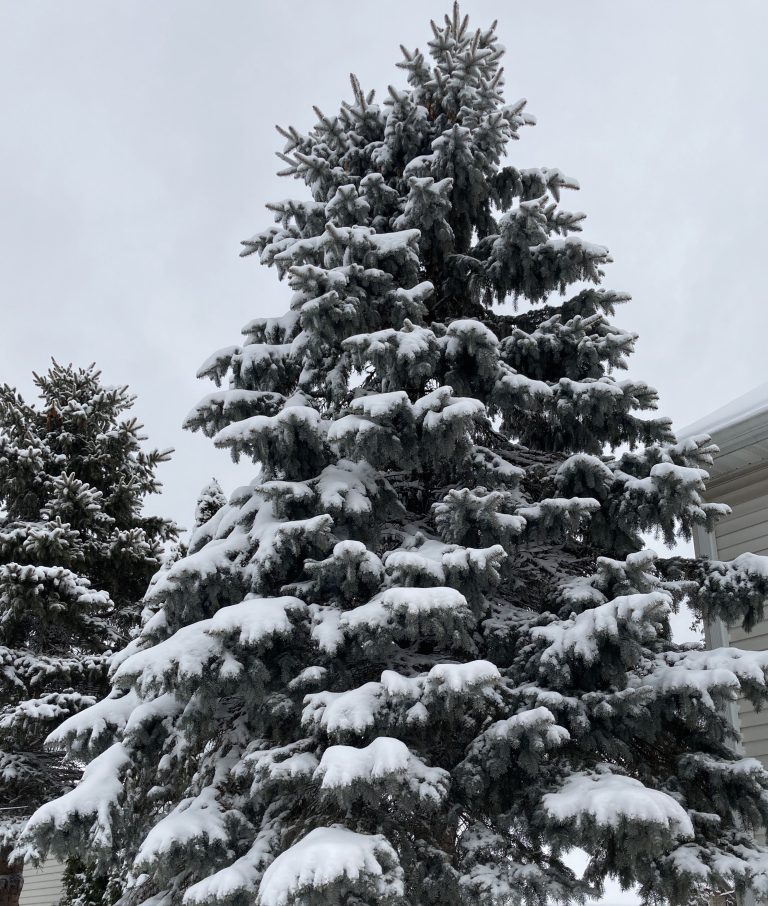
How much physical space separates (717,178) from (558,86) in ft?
65.2

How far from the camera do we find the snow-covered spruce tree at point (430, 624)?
436cm

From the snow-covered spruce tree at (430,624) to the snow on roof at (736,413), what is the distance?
A: 2.20 feet

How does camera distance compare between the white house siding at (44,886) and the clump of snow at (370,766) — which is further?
the white house siding at (44,886)


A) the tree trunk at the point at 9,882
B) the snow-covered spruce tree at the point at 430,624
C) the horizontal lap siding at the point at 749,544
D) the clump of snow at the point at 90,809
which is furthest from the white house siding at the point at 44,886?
the horizontal lap siding at the point at 749,544

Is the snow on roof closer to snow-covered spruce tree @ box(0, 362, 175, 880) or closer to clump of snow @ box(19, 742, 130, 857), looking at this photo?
clump of snow @ box(19, 742, 130, 857)

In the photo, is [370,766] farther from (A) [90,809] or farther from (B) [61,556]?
(B) [61,556]

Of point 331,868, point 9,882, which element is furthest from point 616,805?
point 9,882

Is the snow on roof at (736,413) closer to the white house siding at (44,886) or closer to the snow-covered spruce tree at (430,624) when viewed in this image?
the snow-covered spruce tree at (430,624)

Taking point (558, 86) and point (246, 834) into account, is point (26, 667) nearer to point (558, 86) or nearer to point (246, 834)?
point (246, 834)

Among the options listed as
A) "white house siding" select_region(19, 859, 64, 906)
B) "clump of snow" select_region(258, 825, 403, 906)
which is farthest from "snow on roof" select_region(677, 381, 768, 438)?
"white house siding" select_region(19, 859, 64, 906)

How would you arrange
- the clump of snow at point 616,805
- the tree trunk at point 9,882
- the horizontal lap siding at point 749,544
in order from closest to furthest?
the clump of snow at point 616,805 < the horizontal lap siding at point 749,544 < the tree trunk at point 9,882

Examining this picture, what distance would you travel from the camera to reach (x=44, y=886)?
1576 cm

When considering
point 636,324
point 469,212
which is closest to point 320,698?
point 469,212

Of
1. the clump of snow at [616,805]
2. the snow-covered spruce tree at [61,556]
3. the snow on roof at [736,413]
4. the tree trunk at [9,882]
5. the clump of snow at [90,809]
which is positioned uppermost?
the snow-covered spruce tree at [61,556]
